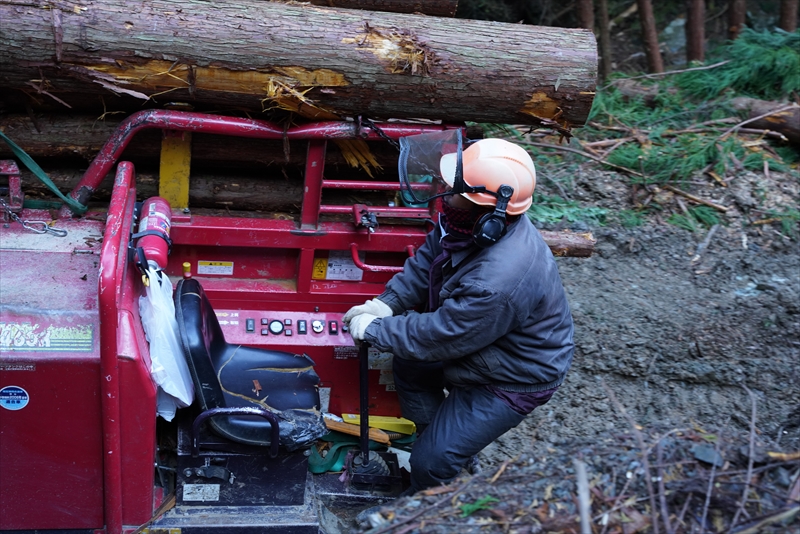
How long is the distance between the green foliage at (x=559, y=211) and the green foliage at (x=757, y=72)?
7.96 ft

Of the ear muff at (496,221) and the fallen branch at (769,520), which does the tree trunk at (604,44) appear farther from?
the fallen branch at (769,520)

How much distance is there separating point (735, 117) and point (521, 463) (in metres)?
6.46

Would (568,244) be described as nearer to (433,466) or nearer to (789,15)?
(433,466)

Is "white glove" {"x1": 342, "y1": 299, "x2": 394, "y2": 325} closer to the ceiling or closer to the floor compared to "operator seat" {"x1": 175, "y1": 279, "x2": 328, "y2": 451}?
closer to the ceiling

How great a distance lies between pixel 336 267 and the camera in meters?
3.64

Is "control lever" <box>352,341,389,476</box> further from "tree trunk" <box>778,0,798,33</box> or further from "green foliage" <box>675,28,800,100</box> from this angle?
"tree trunk" <box>778,0,798,33</box>

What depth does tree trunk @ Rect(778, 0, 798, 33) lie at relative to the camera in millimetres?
8531

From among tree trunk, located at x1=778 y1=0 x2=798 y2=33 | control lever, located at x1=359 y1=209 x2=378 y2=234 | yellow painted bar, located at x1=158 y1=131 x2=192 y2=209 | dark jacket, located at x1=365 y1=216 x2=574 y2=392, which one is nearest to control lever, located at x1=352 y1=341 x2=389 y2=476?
dark jacket, located at x1=365 y1=216 x2=574 y2=392

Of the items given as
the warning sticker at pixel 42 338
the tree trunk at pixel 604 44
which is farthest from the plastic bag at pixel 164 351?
the tree trunk at pixel 604 44

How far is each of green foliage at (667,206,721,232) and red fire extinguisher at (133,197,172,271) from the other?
15.6 ft

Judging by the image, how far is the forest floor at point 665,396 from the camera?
6.78 ft

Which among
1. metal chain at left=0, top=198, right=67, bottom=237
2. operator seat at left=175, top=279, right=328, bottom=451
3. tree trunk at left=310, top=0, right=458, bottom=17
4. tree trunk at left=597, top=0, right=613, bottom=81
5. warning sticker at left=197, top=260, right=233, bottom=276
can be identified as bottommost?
operator seat at left=175, top=279, right=328, bottom=451

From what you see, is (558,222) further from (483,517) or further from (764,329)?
(483,517)

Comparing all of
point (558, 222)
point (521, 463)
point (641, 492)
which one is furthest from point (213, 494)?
point (558, 222)
